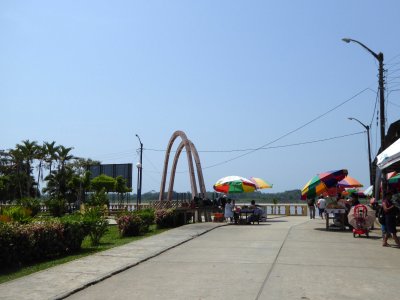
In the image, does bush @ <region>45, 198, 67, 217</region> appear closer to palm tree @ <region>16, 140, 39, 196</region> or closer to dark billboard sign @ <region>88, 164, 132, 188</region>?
dark billboard sign @ <region>88, 164, 132, 188</region>

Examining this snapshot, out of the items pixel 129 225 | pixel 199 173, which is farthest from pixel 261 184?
pixel 129 225

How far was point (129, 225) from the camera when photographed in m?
17.0

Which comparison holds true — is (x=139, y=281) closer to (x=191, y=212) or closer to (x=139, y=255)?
(x=139, y=255)

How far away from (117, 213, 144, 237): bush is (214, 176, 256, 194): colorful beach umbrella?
850 cm

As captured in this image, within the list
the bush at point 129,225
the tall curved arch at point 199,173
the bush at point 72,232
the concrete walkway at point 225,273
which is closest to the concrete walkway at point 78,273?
the concrete walkway at point 225,273

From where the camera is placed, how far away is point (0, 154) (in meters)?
68.7

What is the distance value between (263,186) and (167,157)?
336 inches

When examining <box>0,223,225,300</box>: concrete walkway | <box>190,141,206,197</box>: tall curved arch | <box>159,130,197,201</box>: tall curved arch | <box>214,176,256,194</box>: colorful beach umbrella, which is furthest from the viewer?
<box>159,130,197,201</box>: tall curved arch

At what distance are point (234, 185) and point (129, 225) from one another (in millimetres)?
9272

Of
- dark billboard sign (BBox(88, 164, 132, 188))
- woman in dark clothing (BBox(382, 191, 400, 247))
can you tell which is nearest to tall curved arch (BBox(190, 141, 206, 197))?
woman in dark clothing (BBox(382, 191, 400, 247))

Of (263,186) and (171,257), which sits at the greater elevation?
(263,186)

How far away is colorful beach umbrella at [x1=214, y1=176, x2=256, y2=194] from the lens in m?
24.9

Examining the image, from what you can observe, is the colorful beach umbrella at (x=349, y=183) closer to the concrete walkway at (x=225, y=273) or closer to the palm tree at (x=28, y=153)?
the concrete walkway at (x=225, y=273)


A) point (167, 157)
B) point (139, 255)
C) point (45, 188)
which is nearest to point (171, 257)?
point (139, 255)
